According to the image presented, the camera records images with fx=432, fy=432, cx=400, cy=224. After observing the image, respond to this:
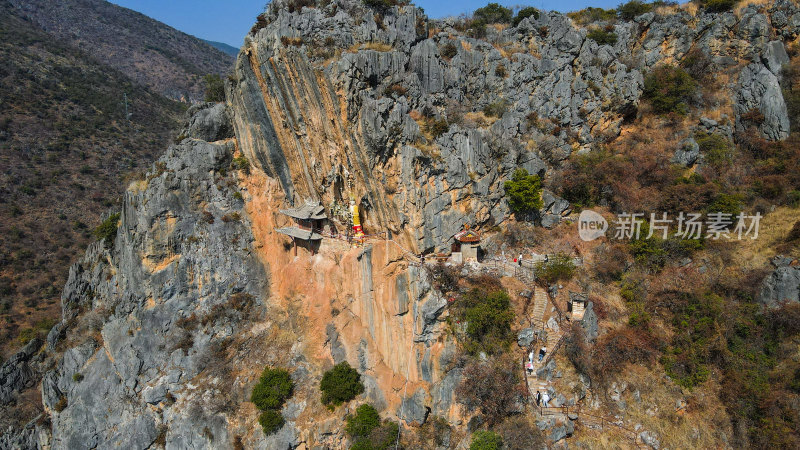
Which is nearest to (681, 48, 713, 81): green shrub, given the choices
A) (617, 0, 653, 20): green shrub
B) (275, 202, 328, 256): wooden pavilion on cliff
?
(617, 0, 653, 20): green shrub

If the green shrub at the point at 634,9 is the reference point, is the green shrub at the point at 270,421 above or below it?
below

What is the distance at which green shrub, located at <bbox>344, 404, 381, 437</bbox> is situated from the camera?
71.2 feet

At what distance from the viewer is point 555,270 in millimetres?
22500

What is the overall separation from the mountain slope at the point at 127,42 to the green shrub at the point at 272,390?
3577 inches

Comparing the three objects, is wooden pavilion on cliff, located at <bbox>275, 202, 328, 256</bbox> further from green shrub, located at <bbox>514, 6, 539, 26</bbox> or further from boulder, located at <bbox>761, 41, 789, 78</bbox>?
boulder, located at <bbox>761, 41, 789, 78</bbox>

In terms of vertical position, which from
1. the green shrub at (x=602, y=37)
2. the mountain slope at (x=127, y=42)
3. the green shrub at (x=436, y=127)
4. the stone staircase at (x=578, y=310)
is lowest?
the stone staircase at (x=578, y=310)

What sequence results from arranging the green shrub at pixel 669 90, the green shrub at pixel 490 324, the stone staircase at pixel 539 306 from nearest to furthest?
the green shrub at pixel 490 324 < the stone staircase at pixel 539 306 < the green shrub at pixel 669 90

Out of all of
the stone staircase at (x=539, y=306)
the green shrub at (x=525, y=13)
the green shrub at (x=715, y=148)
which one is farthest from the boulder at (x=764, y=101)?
the stone staircase at (x=539, y=306)

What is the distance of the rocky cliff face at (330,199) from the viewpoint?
2283 cm

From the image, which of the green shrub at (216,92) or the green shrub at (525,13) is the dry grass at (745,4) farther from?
the green shrub at (216,92)

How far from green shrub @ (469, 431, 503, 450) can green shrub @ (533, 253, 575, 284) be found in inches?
324

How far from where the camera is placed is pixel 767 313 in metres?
18.8

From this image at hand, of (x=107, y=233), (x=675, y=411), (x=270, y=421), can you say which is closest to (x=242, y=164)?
(x=107, y=233)

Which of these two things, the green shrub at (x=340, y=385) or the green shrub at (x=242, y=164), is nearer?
the green shrub at (x=340, y=385)
